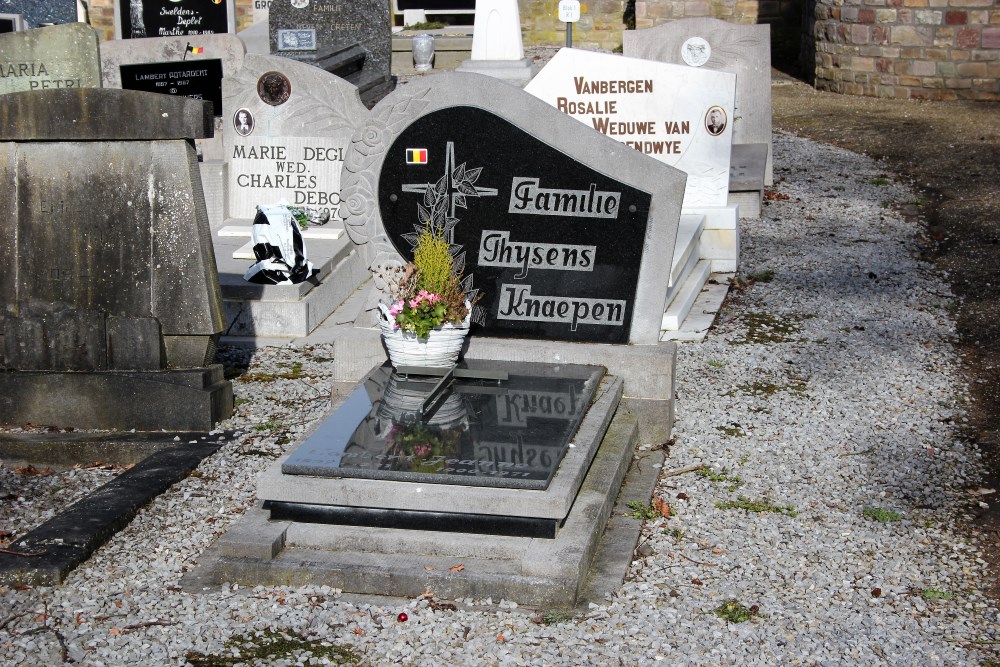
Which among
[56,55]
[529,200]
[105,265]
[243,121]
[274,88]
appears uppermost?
[56,55]

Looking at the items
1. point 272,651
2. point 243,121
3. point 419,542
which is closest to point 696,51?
point 243,121

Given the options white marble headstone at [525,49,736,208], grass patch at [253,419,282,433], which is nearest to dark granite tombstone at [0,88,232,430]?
grass patch at [253,419,282,433]

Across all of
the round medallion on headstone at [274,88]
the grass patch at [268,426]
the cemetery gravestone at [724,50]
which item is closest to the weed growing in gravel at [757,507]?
the grass patch at [268,426]

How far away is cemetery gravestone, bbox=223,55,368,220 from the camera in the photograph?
30.3ft

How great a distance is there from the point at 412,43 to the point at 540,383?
13.6m

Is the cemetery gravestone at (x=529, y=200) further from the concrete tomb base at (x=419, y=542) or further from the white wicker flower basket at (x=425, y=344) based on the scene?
the concrete tomb base at (x=419, y=542)

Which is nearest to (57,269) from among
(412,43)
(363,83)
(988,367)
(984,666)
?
(984,666)

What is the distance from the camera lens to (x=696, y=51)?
11359 mm

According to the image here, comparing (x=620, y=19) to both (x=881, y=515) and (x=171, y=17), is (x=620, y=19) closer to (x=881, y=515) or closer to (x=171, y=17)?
(x=171, y=17)

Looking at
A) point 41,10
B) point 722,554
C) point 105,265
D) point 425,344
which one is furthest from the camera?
point 41,10

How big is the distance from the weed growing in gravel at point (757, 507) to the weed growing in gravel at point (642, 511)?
0.98 ft

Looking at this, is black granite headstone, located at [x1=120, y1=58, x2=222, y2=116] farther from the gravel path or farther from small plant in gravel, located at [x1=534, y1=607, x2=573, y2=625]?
small plant in gravel, located at [x1=534, y1=607, x2=573, y2=625]

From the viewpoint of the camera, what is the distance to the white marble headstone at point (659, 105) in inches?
345

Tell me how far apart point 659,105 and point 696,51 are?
2.77 meters
